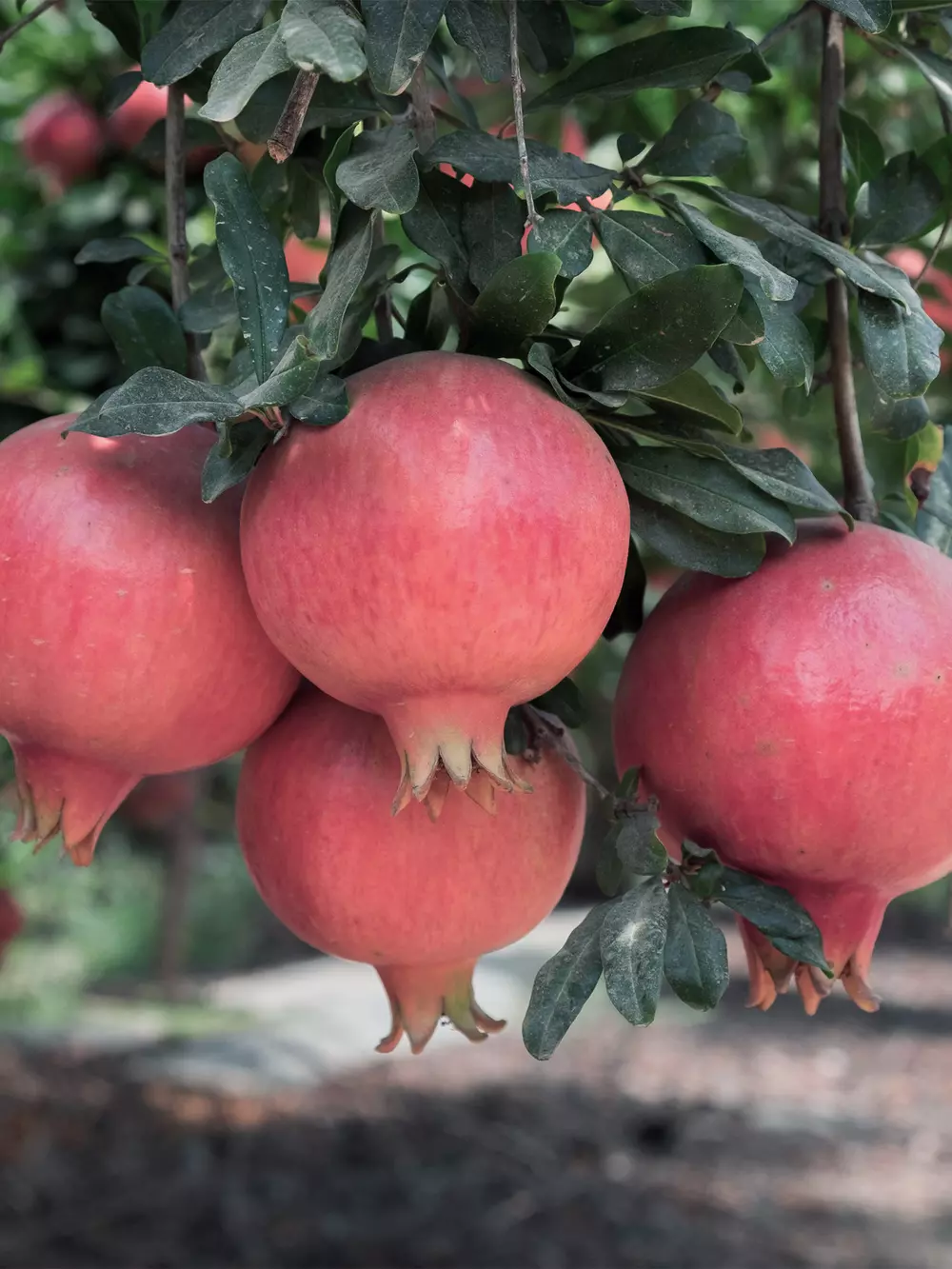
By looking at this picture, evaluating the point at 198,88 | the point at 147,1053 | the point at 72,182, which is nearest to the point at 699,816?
the point at 198,88

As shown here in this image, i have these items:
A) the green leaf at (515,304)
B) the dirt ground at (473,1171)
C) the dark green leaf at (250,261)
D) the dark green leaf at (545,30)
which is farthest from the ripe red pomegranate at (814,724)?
the dirt ground at (473,1171)

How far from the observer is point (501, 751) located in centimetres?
80

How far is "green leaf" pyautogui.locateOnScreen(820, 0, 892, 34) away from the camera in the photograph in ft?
2.68

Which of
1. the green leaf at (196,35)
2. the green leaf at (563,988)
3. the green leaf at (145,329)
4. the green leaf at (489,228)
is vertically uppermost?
the green leaf at (196,35)

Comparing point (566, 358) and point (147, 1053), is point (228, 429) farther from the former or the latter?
point (147, 1053)

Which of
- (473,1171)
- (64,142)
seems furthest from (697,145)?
(473,1171)

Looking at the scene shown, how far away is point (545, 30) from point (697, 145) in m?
0.18

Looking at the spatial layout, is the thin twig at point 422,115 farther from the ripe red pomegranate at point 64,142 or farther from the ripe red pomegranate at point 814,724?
the ripe red pomegranate at point 64,142

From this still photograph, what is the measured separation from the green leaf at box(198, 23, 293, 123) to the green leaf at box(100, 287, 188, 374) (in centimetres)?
35

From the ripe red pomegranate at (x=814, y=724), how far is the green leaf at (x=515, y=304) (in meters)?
0.23

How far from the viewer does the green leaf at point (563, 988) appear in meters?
0.77

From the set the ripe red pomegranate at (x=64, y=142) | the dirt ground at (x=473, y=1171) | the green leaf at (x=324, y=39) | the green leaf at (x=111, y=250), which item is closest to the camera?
the green leaf at (x=324, y=39)

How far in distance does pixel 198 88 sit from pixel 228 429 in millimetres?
458

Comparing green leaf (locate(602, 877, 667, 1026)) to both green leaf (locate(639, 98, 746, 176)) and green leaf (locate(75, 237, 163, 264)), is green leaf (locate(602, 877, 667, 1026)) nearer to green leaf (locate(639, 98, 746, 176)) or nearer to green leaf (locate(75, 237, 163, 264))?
green leaf (locate(639, 98, 746, 176))
